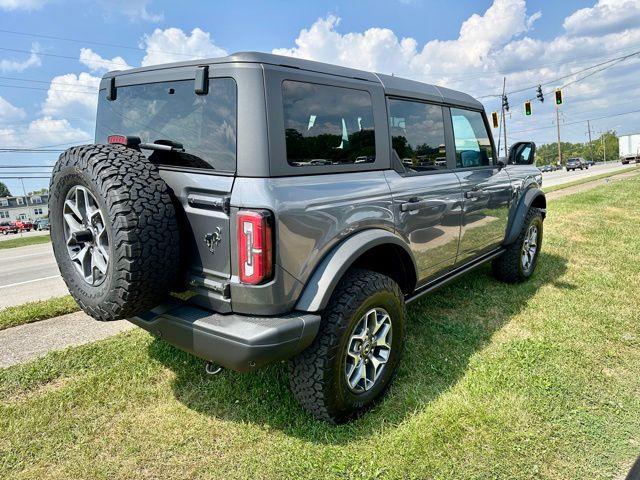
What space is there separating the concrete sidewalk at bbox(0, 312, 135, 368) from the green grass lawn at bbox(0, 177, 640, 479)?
28 centimetres

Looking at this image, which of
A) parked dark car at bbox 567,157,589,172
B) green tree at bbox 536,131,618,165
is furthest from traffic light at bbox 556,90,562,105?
green tree at bbox 536,131,618,165

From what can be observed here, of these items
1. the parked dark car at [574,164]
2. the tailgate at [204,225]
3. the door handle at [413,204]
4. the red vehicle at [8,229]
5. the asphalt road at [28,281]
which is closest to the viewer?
the tailgate at [204,225]

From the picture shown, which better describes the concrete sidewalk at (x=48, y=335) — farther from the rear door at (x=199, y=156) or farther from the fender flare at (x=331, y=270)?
the fender flare at (x=331, y=270)

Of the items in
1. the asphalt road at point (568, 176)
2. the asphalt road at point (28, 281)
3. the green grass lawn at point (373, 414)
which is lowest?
the green grass lawn at point (373, 414)

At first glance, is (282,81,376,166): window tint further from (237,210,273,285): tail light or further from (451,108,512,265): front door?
(451,108,512,265): front door

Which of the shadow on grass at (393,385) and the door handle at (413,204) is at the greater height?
the door handle at (413,204)

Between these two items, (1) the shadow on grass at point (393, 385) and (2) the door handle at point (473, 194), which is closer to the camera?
(1) the shadow on grass at point (393, 385)

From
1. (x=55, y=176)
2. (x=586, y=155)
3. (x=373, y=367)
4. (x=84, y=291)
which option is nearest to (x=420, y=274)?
(x=373, y=367)

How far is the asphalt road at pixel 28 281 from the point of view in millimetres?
6004

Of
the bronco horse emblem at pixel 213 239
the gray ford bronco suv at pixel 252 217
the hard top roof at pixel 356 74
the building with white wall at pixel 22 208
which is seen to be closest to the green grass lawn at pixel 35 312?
the gray ford bronco suv at pixel 252 217

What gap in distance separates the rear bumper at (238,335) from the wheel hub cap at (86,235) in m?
0.47

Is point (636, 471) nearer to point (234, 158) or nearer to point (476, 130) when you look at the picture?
point (234, 158)

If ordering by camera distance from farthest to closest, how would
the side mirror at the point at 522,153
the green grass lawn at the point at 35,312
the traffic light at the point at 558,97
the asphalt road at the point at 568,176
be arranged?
the asphalt road at the point at 568,176
the traffic light at the point at 558,97
the side mirror at the point at 522,153
the green grass lawn at the point at 35,312

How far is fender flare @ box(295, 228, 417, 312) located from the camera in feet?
7.58
